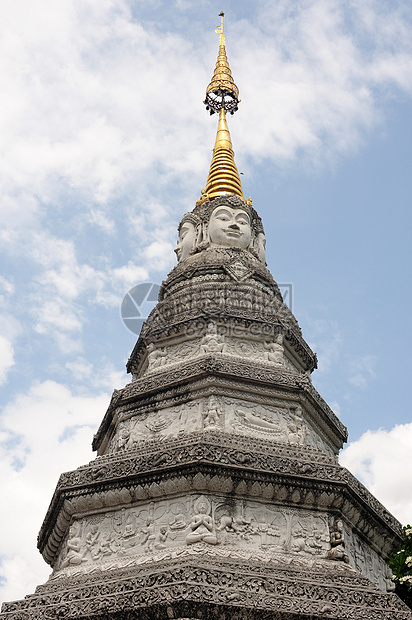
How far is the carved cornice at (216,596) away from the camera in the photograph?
798cm

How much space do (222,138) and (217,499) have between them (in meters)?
14.6

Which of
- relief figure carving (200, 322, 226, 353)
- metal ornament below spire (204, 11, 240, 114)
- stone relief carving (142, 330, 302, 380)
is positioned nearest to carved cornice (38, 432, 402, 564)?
relief figure carving (200, 322, 226, 353)

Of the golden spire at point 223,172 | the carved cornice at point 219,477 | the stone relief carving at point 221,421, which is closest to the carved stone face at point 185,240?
the golden spire at point 223,172

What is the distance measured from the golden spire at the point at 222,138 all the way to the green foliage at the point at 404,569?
1069 cm

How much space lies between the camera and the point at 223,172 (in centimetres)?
1952

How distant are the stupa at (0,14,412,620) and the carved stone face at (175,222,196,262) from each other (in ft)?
8.36

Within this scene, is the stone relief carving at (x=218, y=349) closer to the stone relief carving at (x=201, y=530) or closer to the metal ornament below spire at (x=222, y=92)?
the stone relief carving at (x=201, y=530)

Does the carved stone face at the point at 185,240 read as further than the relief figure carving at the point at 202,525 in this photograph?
Yes

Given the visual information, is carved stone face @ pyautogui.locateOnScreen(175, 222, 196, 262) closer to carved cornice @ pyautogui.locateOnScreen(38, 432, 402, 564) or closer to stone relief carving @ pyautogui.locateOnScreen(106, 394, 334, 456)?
stone relief carving @ pyautogui.locateOnScreen(106, 394, 334, 456)

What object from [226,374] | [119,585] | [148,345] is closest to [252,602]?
[119,585]

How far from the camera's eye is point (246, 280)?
1546 cm

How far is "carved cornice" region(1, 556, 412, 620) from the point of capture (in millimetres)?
7977

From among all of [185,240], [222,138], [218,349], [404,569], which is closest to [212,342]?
[218,349]

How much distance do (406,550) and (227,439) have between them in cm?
930
